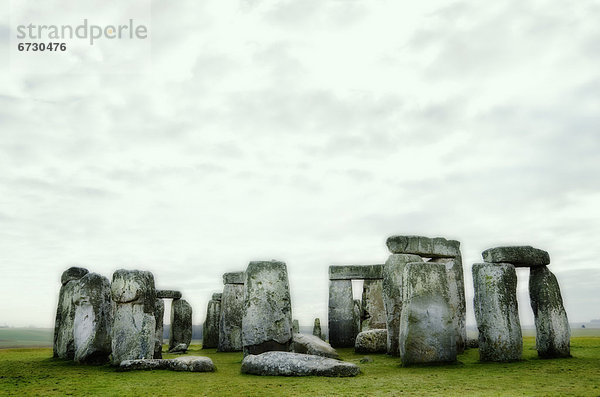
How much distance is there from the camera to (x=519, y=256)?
10.1 m

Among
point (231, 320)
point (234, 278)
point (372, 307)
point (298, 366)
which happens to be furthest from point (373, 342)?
point (234, 278)

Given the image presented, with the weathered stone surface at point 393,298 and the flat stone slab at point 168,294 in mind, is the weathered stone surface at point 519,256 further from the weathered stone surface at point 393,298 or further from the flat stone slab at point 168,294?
the flat stone slab at point 168,294

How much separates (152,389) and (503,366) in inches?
239

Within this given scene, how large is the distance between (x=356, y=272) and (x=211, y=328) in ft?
18.9

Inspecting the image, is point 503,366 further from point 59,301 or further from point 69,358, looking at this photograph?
point 59,301

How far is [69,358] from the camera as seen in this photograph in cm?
1220

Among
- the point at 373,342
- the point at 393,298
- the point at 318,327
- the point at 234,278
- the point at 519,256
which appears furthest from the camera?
the point at 318,327

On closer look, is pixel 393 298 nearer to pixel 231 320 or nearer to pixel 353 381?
pixel 353 381

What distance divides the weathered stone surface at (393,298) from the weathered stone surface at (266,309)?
2.56 m

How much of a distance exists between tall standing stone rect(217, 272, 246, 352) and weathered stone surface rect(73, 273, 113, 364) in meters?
5.52

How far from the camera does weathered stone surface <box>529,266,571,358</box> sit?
10.2 m

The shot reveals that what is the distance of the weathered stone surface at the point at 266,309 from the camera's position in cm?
1062

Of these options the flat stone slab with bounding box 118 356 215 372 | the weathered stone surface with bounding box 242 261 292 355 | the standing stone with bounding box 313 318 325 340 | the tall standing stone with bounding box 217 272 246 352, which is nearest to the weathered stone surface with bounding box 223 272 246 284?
the tall standing stone with bounding box 217 272 246 352

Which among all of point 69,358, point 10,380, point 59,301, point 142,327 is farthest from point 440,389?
point 59,301
